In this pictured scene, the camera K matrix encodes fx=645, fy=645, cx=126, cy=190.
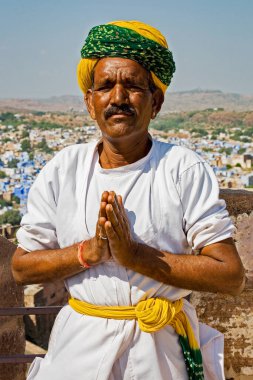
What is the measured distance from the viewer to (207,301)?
246cm

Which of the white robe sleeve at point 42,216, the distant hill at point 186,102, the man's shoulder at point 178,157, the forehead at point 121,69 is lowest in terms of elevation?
the distant hill at point 186,102

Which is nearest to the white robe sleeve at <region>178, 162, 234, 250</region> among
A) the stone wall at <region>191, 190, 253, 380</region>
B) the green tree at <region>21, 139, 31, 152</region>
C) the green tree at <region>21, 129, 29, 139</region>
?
the stone wall at <region>191, 190, 253, 380</region>

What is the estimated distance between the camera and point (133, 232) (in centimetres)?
138

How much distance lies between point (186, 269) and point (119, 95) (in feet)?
1.31

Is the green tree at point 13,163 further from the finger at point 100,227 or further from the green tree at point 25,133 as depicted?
the finger at point 100,227

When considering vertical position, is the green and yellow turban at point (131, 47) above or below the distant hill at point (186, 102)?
above

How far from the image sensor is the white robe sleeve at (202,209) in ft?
4.45

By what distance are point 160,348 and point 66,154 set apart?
0.49 meters

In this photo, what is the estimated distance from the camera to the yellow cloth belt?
1356 mm

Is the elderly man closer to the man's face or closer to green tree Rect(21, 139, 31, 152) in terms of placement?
the man's face

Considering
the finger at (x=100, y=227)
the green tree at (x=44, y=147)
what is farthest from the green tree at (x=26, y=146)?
the finger at (x=100, y=227)

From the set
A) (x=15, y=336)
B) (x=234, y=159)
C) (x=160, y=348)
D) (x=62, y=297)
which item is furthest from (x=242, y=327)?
(x=234, y=159)

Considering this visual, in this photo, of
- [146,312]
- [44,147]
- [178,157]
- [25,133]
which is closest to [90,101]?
[178,157]

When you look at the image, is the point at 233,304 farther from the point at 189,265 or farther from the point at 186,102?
the point at 186,102
